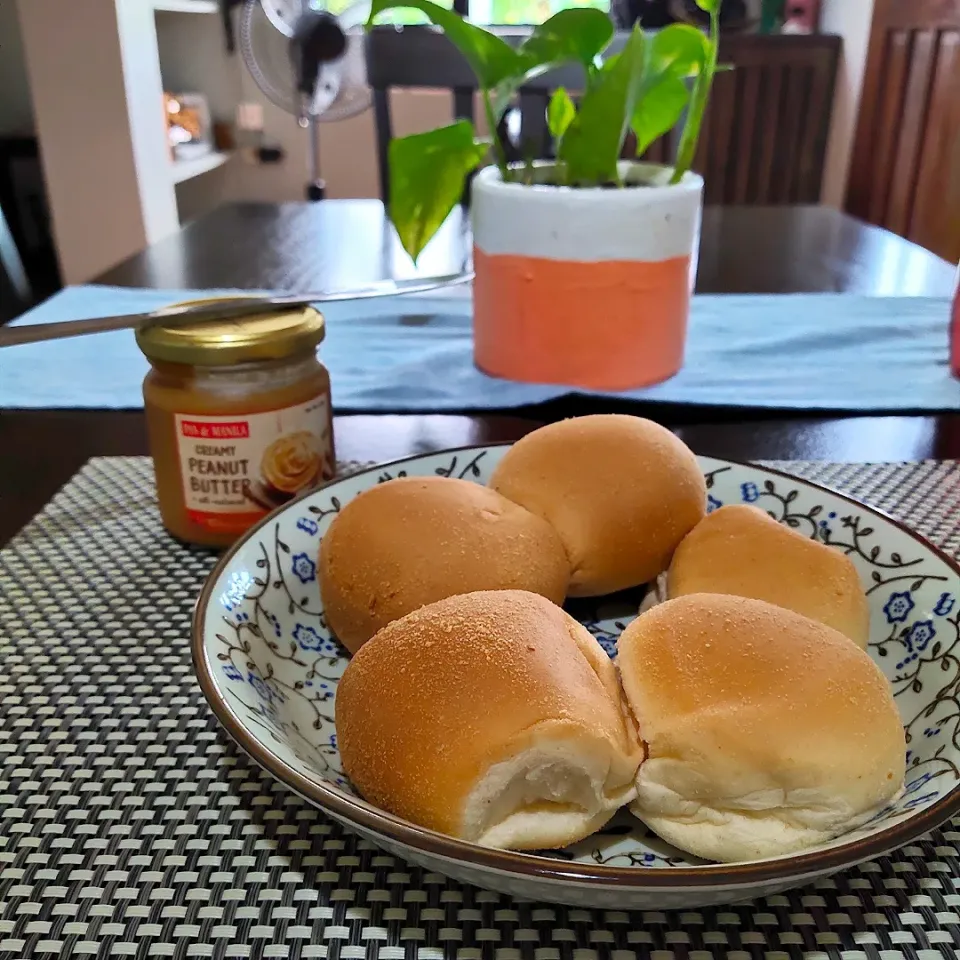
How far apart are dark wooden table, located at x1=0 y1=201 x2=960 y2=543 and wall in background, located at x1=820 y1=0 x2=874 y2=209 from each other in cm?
119

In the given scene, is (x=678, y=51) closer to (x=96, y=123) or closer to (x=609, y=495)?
(x=609, y=495)

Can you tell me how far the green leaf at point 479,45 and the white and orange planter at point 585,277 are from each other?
0.09 meters

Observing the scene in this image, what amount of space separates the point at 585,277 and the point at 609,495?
13.2 inches

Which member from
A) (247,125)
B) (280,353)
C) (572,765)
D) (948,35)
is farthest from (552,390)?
(247,125)

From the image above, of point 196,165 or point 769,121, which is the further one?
point 196,165

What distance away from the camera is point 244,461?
1.95ft

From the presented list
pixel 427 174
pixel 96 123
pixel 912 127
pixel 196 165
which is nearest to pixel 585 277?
pixel 427 174

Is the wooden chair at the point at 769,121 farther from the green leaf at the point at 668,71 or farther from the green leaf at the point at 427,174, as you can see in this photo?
the green leaf at the point at 427,174

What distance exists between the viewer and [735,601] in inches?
16.1

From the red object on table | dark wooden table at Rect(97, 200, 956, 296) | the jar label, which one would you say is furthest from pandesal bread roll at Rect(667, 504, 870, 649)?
dark wooden table at Rect(97, 200, 956, 296)

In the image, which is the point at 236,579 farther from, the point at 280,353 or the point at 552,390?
the point at 552,390

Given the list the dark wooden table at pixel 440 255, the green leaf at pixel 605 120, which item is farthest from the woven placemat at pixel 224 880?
the dark wooden table at pixel 440 255

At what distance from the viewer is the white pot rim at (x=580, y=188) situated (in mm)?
762

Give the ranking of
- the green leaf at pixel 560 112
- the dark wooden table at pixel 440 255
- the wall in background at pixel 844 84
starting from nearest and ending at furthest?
the green leaf at pixel 560 112
the dark wooden table at pixel 440 255
the wall in background at pixel 844 84
